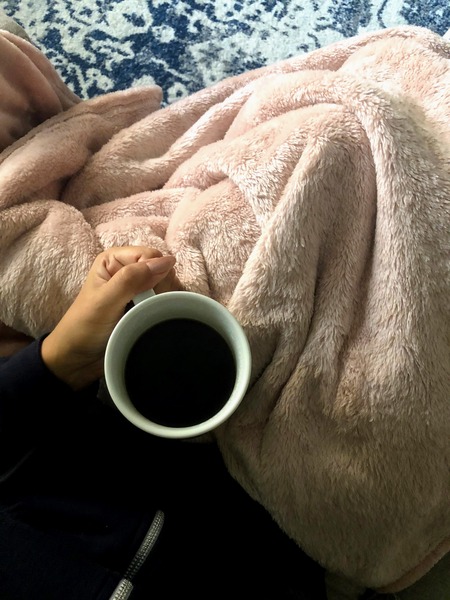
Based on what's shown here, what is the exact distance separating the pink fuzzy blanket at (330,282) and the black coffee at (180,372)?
0.20ft

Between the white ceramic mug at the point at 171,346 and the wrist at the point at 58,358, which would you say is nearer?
the white ceramic mug at the point at 171,346

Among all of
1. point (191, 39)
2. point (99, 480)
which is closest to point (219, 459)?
point (99, 480)

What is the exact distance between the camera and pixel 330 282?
1.89ft

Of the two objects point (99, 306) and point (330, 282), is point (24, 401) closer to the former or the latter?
point (99, 306)

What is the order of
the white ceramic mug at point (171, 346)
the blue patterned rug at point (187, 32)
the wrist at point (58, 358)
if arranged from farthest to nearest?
the blue patterned rug at point (187, 32) < the wrist at point (58, 358) < the white ceramic mug at point (171, 346)

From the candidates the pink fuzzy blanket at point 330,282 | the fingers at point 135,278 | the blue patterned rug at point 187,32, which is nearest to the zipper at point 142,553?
the pink fuzzy blanket at point 330,282

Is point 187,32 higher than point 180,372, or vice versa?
point 187,32

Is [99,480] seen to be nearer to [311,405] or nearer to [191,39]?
[311,405]

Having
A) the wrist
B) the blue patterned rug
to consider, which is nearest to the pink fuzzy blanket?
the wrist

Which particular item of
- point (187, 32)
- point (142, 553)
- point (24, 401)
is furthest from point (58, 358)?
point (187, 32)

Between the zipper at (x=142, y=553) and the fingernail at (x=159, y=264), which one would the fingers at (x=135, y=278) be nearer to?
the fingernail at (x=159, y=264)

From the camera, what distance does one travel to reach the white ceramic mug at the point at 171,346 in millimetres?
453

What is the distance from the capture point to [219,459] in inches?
25.4

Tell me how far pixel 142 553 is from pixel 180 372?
0.61ft
